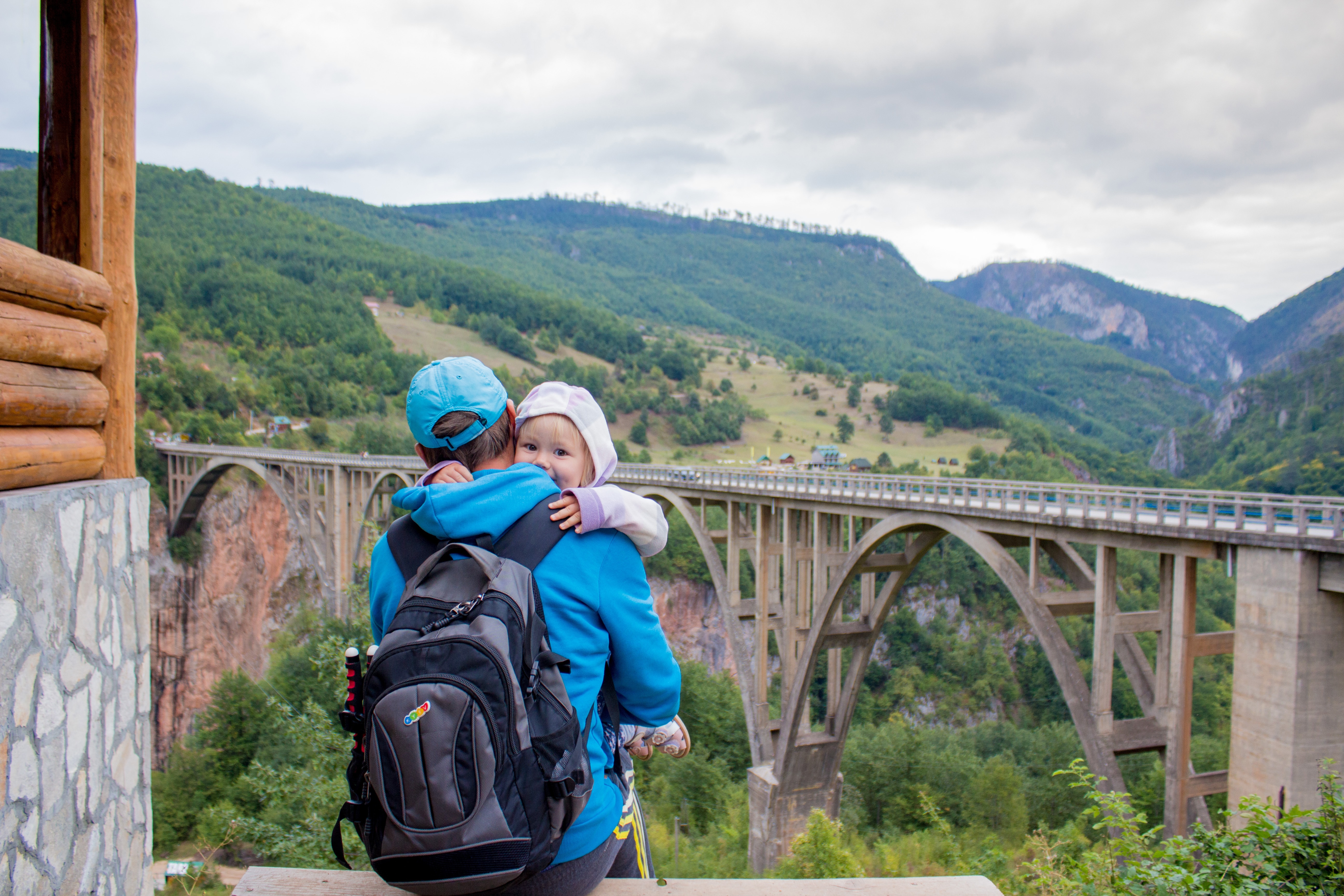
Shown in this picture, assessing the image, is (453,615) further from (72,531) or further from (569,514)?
(72,531)

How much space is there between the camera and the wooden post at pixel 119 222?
8.70 ft

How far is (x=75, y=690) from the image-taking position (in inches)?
89.0

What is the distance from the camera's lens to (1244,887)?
3.67 metres

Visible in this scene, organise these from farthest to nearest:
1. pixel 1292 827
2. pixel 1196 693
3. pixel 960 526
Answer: pixel 1196 693, pixel 960 526, pixel 1292 827

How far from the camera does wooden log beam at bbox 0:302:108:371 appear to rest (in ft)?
7.07

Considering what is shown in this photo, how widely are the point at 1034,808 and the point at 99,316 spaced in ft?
109

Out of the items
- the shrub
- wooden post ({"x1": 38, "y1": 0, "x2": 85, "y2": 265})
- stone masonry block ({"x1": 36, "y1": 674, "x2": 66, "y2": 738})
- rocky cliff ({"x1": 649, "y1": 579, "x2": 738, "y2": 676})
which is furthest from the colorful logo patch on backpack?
rocky cliff ({"x1": 649, "y1": 579, "x2": 738, "y2": 676})

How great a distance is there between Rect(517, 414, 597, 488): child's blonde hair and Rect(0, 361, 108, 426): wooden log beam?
1.36 metres

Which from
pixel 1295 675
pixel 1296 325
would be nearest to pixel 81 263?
pixel 1295 675

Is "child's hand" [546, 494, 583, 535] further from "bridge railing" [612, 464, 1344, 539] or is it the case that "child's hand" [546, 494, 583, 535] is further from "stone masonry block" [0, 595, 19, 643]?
"bridge railing" [612, 464, 1344, 539]

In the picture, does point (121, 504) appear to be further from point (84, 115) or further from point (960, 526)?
point (960, 526)

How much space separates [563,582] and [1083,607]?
1087cm

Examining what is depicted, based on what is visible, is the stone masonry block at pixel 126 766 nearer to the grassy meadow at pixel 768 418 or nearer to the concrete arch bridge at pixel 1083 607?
the concrete arch bridge at pixel 1083 607

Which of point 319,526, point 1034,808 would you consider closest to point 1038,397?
point 1034,808
